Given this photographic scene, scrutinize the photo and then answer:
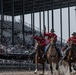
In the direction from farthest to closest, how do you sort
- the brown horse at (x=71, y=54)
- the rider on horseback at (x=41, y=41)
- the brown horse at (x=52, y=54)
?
the rider on horseback at (x=41, y=41) < the brown horse at (x=71, y=54) < the brown horse at (x=52, y=54)

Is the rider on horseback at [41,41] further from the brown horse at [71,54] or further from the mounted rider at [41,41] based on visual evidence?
the brown horse at [71,54]

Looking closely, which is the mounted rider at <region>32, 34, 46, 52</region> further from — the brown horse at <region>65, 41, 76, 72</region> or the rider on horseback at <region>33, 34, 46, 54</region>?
the brown horse at <region>65, 41, 76, 72</region>

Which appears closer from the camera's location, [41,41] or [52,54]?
[52,54]

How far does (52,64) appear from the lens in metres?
20.2

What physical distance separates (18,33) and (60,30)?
6430mm

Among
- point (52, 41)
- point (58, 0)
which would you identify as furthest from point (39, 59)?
point (58, 0)

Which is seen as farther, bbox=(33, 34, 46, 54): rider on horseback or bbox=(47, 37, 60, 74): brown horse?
bbox=(33, 34, 46, 54): rider on horseback

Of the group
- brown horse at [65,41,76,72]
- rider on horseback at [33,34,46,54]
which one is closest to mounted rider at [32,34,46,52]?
rider on horseback at [33,34,46,54]

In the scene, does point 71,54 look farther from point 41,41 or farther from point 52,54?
point 41,41

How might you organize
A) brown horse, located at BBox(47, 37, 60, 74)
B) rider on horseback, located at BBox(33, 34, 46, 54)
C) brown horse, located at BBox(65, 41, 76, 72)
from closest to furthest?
brown horse, located at BBox(47, 37, 60, 74) → brown horse, located at BBox(65, 41, 76, 72) → rider on horseback, located at BBox(33, 34, 46, 54)

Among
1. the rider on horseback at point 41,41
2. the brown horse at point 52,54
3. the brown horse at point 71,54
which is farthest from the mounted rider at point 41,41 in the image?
the brown horse at point 71,54

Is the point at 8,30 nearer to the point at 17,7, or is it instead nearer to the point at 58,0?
the point at 17,7

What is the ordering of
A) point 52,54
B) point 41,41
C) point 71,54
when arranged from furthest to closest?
point 41,41 < point 71,54 < point 52,54

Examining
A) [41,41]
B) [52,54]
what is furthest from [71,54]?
[41,41]
